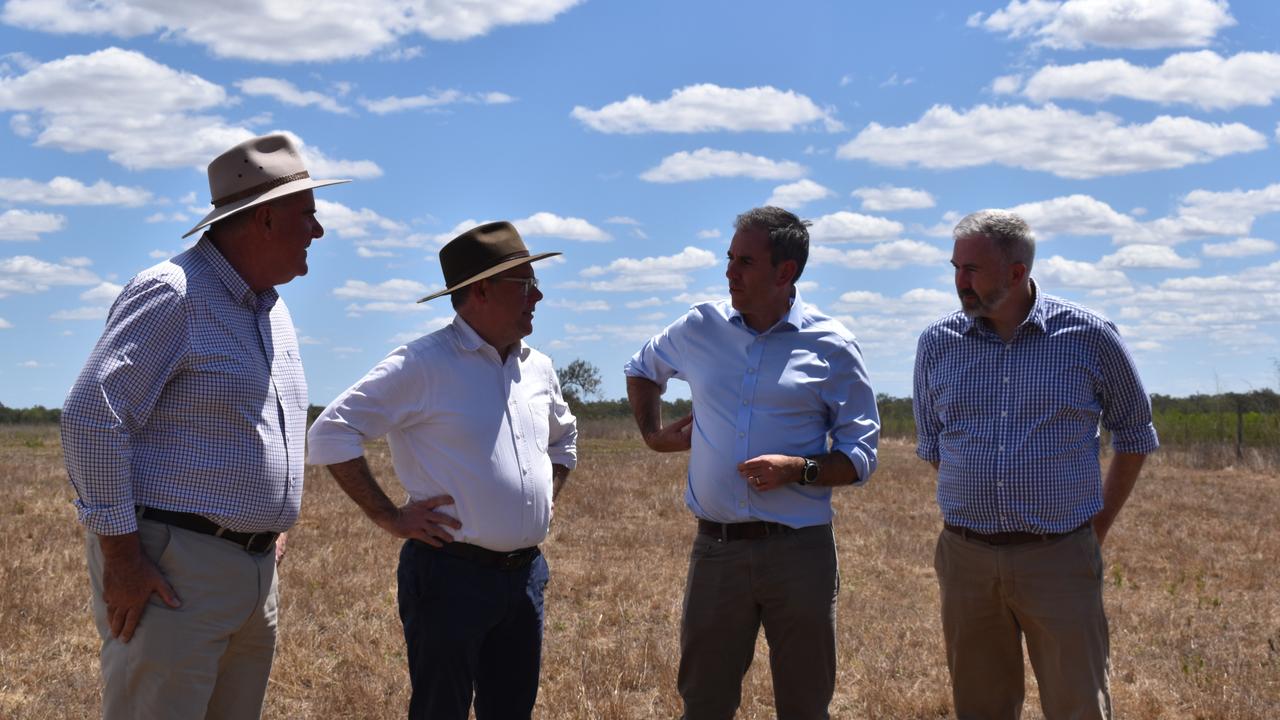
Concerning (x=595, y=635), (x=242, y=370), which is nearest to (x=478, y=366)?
(x=242, y=370)

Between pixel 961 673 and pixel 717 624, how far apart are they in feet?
3.21

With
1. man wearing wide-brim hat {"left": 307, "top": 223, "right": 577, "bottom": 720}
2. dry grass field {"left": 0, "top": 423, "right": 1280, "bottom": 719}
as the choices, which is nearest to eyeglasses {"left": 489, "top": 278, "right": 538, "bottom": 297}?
man wearing wide-brim hat {"left": 307, "top": 223, "right": 577, "bottom": 720}

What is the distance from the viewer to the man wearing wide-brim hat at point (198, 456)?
10.3 ft

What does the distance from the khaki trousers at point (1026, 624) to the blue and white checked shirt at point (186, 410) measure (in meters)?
2.45

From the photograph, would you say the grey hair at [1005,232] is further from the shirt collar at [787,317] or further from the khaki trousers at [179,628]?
the khaki trousers at [179,628]

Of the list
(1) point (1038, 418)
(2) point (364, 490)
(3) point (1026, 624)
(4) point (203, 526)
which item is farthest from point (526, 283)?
(3) point (1026, 624)

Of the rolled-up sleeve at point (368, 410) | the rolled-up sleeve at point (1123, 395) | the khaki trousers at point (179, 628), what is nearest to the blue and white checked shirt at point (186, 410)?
the khaki trousers at point (179, 628)

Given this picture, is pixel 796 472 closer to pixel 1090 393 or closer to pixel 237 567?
pixel 1090 393

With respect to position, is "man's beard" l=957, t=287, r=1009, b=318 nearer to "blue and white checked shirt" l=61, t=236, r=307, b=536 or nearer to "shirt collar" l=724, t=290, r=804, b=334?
"shirt collar" l=724, t=290, r=804, b=334

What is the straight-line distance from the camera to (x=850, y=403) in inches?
173

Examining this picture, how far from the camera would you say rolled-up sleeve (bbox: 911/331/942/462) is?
4.73m

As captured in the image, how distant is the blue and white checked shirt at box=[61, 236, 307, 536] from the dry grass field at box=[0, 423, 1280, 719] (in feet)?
9.64

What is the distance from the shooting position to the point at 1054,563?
4227 millimetres

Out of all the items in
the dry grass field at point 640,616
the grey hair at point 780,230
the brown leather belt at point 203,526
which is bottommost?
the dry grass field at point 640,616
